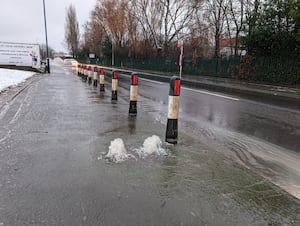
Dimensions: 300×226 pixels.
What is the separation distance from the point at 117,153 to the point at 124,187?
100 centimetres

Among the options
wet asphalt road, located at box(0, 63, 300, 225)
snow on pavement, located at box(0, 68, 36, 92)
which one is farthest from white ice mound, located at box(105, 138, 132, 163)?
snow on pavement, located at box(0, 68, 36, 92)

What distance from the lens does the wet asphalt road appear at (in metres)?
2.63

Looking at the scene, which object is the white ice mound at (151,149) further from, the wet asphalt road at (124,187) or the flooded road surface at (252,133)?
the flooded road surface at (252,133)

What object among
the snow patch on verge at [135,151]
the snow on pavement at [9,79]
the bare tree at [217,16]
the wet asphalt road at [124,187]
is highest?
the bare tree at [217,16]

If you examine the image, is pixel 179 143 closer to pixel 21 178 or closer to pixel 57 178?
pixel 57 178

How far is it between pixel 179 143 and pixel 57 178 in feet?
7.49

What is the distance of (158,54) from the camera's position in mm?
42281

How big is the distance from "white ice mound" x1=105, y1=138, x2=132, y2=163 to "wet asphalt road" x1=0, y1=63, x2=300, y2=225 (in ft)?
0.43

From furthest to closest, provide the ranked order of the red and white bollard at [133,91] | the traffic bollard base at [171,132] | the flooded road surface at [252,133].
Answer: the red and white bollard at [133,91]
the traffic bollard base at [171,132]
the flooded road surface at [252,133]

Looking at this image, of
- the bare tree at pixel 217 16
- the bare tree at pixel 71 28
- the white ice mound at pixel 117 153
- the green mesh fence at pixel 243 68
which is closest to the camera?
the white ice mound at pixel 117 153

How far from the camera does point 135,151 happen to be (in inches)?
172

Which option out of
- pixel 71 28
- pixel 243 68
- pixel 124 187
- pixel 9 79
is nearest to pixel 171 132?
pixel 124 187

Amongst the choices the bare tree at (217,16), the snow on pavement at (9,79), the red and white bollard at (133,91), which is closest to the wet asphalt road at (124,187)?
the red and white bollard at (133,91)

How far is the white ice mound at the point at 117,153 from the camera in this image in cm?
399
